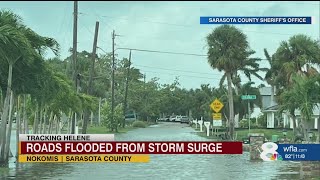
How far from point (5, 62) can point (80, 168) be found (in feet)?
14.2

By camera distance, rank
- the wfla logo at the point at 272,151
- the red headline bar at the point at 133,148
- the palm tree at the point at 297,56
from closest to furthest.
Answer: the red headline bar at the point at 133,148 → the wfla logo at the point at 272,151 → the palm tree at the point at 297,56

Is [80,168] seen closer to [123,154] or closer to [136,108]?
[123,154]

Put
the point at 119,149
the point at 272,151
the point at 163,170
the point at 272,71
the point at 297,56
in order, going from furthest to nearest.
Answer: the point at 272,71
the point at 297,56
the point at 163,170
the point at 272,151
the point at 119,149

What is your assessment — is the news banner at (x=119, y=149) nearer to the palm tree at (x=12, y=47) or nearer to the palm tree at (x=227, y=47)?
the palm tree at (x=12, y=47)

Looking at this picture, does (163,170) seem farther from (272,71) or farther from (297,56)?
(272,71)

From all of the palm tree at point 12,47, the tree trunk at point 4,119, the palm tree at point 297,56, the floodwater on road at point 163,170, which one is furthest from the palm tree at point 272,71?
the tree trunk at point 4,119

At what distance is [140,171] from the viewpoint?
18.8 meters

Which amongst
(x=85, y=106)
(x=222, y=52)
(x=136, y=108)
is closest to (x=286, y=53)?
(x=222, y=52)

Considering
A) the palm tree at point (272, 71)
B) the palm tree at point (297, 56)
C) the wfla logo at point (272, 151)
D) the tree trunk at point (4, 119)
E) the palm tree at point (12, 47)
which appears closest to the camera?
the wfla logo at point (272, 151)

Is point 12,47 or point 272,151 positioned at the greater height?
point 12,47

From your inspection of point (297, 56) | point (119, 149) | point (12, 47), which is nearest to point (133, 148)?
point (119, 149)

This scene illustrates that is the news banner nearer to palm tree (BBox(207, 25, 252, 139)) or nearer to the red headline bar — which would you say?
the red headline bar

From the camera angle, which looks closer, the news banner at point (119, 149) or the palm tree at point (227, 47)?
the news banner at point (119, 149)

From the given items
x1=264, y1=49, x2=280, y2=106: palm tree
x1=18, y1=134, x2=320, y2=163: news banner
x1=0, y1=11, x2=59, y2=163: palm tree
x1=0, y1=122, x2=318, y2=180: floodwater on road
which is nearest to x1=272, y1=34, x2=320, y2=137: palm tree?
x1=264, y1=49, x2=280, y2=106: palm tree
